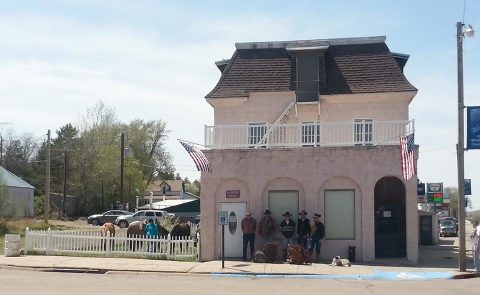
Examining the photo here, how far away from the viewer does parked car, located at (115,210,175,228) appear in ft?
160

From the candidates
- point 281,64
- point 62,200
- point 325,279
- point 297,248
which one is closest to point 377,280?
point 325,279

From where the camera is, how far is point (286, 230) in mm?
23469

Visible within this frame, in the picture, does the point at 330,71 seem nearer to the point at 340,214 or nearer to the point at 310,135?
the point at 310,135

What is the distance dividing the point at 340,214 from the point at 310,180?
5.44 feet

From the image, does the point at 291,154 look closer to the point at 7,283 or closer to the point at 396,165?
the point at 396,165

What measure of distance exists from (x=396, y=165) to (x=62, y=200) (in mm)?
54712

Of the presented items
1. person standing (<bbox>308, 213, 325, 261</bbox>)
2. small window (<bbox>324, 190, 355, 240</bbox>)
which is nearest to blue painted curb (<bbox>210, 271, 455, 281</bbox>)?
person standing (<bbox>308, 213, 325, 261</bbox>)

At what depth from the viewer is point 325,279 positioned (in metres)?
19.4

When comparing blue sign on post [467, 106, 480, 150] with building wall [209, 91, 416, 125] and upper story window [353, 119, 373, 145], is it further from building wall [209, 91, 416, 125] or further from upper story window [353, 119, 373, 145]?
building wall [209, 91, 416, 125]

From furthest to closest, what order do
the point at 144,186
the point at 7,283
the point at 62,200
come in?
the point at 144,186 < the point at 62,200 < the point at 7,283

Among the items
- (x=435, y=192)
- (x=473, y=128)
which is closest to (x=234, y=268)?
(x=473, y=128)

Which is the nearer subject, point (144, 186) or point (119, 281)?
point (119, 281)

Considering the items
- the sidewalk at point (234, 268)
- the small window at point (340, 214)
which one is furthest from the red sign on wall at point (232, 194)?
the small window at point (340, 214)

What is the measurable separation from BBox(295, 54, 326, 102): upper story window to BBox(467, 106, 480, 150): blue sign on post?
9.25 meters
